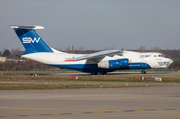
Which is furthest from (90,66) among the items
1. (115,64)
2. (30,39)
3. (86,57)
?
(30,39)

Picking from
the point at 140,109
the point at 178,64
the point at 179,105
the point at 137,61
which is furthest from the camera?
the point at 178,64

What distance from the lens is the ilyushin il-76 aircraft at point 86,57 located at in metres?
43.9

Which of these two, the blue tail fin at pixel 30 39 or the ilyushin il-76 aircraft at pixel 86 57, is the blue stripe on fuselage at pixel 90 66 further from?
the blue tail fin at pixel 30 39

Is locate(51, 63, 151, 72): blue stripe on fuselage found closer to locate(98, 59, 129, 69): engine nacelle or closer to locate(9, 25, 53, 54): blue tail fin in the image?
locate(98, 59, 129, 69): engine nacelle

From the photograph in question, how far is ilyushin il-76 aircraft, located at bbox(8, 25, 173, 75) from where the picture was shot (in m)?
43.9

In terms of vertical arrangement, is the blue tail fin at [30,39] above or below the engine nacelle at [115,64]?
above

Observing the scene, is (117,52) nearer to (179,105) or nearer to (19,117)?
(179,105)

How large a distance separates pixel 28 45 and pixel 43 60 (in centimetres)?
363

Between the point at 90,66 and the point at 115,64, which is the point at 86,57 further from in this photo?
the point at 115,64

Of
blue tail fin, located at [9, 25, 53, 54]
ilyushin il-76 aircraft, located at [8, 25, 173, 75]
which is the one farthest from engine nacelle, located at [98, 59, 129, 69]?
blue tail fin, located at [9, 25, 53, 54]

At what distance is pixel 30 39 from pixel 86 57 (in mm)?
10228

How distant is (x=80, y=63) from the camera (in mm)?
45000

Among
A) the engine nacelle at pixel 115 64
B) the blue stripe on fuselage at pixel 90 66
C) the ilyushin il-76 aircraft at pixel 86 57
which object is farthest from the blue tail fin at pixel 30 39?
the engine nacelle at pixel 115 64

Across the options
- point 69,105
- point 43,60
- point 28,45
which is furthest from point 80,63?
point 69,105
